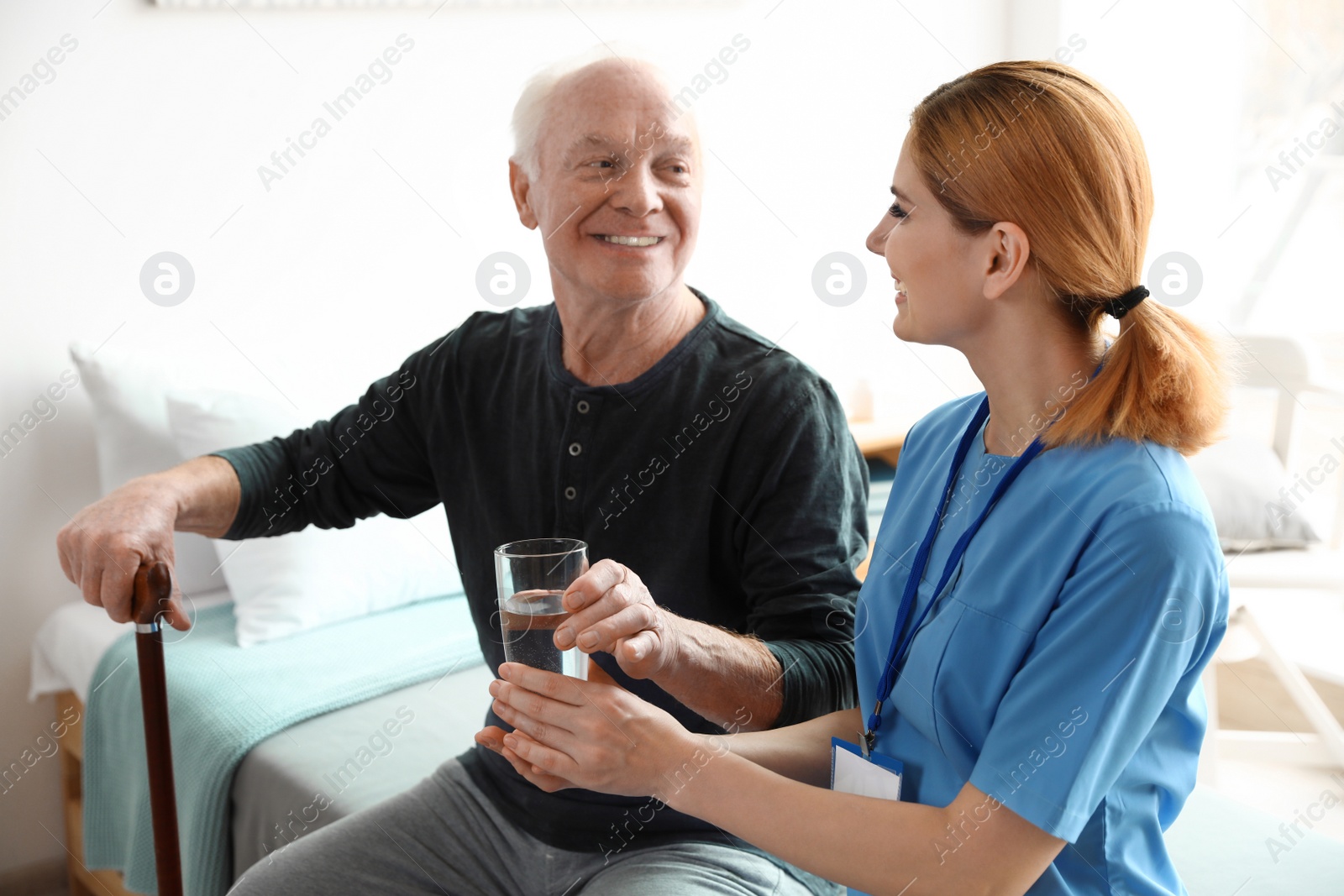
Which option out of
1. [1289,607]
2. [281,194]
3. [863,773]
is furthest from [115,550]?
[1289,607]

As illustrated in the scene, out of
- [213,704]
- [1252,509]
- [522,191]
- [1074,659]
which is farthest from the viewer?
[1252,509]

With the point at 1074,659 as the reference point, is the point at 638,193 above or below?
above

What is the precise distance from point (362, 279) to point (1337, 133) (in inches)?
121

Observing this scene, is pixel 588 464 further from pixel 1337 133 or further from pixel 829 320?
pixel 1337 133

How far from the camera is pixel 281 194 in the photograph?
246 centimetres

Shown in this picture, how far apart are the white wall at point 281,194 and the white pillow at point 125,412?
0.22 ft

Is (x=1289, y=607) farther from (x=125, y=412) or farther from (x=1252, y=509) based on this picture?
(x=125, y=412)

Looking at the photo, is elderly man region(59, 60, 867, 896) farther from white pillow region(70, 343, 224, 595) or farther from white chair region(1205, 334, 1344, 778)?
white chair region(1205, 334, 1344, 778)

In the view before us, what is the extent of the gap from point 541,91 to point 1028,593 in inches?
38.0

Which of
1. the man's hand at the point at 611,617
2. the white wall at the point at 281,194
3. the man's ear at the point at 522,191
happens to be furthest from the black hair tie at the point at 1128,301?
the white wall at the point at 281,194

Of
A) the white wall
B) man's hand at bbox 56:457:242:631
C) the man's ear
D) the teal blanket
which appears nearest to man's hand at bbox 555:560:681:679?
man's hand at bbox 56:457:242:631

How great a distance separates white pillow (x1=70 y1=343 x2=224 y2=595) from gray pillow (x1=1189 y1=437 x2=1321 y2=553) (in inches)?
101

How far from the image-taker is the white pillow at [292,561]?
2.19 m

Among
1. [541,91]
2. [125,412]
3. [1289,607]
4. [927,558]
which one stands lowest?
[1289,607]
